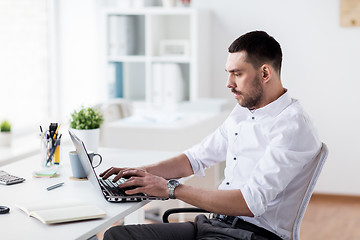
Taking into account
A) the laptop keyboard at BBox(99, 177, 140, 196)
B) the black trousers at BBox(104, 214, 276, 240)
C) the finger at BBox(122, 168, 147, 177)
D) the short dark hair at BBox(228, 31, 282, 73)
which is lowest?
the black trousers at BBox(104, 214, 276, 240)

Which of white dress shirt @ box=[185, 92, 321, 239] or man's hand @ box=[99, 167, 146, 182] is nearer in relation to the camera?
white dress shirt @ box=[185, 92, 321, 239]

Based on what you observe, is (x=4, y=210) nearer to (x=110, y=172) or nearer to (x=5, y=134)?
(x=110, y=172)

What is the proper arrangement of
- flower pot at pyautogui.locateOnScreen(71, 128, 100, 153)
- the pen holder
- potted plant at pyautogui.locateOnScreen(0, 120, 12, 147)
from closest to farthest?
1. the pen holder
2. flower pot at pyautogui.locateOnScreen(71, 128, 100, 153)
3. potted plant at pyautogui.locateOnScreen(0, 120, 12, 147)

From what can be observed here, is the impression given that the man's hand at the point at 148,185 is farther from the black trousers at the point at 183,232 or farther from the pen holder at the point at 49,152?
the pen holder at the point at 49,152

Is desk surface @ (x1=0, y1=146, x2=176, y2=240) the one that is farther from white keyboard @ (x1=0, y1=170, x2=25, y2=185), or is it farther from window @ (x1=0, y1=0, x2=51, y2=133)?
window @ (x1=0, y1=0, x2=51, y2=133)

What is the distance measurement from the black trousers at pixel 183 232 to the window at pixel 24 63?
2178 mm

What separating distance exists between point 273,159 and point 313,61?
9.50ft

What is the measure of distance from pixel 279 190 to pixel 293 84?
290cm

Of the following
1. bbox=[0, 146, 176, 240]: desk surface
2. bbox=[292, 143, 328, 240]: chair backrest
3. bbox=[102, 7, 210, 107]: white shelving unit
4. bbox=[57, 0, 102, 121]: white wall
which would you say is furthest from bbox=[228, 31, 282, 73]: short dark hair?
bbox=[57, 0, 102, 121]: white wall

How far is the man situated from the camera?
1.87 metres

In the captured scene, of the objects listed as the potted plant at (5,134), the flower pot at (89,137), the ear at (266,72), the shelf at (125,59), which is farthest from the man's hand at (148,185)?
the shelf at (125,59)

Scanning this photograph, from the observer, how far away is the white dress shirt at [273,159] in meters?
1.86

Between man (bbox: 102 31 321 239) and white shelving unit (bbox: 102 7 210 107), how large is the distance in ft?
7.75

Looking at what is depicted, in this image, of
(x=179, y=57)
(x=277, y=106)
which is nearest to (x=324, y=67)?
(x=179, y=57)
